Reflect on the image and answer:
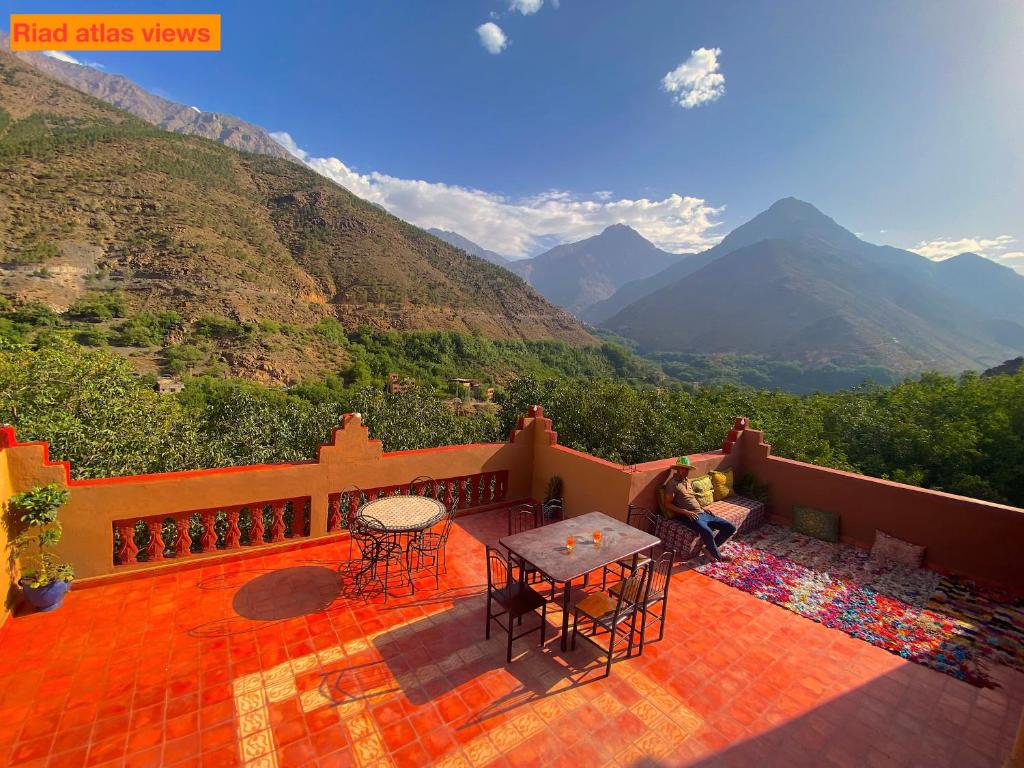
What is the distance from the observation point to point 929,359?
333 ft

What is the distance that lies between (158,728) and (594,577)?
3804 mm

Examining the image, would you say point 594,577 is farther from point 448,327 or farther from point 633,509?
point 448,327

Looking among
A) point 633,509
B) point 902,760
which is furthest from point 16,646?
point 902,760

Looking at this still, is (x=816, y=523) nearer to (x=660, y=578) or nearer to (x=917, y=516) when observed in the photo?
(x=917, y=516)

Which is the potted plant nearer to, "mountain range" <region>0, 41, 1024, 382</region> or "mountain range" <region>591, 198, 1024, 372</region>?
"mountain range" <region>0, 41, 1024, 382</region>

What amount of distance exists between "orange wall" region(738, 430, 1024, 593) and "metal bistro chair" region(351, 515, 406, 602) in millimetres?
5924

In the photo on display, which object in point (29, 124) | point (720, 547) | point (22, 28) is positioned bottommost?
point (720, 547)

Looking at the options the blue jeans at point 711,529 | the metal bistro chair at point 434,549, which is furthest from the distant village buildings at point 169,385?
the blue jeans at point 711,529

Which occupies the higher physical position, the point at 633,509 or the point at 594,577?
the point at 633,509

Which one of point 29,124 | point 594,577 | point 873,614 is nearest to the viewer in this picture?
point 873,614

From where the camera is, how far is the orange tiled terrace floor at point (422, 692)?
8.86 feet

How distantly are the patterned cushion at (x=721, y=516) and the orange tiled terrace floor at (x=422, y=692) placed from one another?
3.80 feet

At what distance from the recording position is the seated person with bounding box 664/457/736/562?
5.41 m

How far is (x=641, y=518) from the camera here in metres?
5.68
